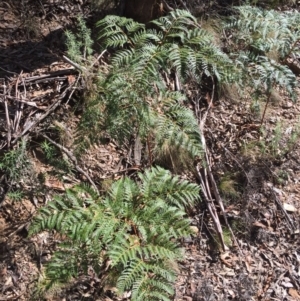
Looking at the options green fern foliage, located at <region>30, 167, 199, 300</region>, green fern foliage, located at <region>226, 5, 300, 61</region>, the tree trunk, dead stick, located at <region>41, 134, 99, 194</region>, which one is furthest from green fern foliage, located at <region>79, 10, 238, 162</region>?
the tree trunk

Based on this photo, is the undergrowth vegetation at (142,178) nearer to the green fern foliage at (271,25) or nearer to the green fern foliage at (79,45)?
the green fern foliage at (271,25)

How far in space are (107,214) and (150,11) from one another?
218 centimetres

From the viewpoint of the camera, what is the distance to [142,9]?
4145mm

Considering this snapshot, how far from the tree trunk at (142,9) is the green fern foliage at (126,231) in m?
1.88

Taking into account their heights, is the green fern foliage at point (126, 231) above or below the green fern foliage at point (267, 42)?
below

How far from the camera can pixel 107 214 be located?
265cm

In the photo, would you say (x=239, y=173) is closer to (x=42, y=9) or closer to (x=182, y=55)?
(x=182, y=55)

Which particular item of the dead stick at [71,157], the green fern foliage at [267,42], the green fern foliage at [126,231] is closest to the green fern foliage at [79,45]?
the dead stick at [71,157]

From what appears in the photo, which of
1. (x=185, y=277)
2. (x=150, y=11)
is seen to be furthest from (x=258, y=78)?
(x=185, y=277)

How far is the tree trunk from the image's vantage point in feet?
13.4

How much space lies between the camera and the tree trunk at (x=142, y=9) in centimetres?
409

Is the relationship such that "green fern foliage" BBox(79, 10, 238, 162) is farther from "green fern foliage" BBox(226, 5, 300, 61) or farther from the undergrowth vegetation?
"green fern foliage" BBox(226, 5, 300, 61)

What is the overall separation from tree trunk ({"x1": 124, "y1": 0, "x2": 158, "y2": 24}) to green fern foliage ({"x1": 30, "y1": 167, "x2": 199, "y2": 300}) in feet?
6.18

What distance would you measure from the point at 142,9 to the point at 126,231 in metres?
2.28
